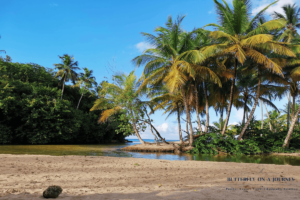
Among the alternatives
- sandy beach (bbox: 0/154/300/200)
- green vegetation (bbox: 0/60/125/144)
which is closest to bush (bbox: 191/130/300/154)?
green vegetation (bbox: 0/60/125/144)

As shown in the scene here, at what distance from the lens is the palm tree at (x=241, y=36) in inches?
513

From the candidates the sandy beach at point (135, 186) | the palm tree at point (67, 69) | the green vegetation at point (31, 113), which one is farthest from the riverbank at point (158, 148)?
the palm tree at point (67, 69)

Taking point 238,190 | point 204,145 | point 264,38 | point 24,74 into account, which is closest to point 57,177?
point 238,190

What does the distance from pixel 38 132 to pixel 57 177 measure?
20526 mm

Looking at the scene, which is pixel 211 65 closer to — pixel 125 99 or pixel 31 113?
pixel 125 99

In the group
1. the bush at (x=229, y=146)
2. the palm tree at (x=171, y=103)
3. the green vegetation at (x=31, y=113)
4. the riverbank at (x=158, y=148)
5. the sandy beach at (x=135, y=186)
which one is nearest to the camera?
the sandy beach at (x=135, y=186)

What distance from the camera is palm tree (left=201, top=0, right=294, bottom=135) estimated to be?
13.0 metres

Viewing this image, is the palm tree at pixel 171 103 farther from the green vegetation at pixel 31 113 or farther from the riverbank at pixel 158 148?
the green vegetation at pixel 31 113

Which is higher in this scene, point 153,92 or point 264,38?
point 264,38

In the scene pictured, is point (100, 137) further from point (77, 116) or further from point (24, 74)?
point (24, 74)

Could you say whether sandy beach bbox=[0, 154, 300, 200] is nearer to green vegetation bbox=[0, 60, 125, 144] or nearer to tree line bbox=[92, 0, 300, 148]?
tree line bbox=[92, 0, 300, 148]

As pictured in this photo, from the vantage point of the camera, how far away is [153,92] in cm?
1725

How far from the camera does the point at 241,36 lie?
48.8ft

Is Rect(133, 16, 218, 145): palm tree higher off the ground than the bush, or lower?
higher
